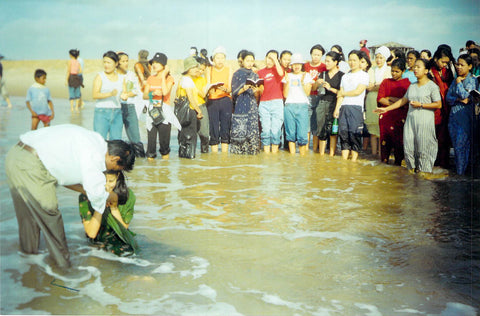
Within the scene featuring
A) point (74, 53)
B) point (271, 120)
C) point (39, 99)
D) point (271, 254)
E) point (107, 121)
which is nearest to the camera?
point (271, 254)

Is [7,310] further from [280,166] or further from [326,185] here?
[280,166]

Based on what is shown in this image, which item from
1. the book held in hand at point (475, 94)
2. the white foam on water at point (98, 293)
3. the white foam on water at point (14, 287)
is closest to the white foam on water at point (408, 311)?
the white foam on water at point (98, 293)

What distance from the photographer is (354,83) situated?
27.8ft

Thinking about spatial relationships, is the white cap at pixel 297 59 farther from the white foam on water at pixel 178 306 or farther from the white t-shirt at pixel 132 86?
the white foam on water at pixel 178 306

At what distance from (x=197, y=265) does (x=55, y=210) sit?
1194mm

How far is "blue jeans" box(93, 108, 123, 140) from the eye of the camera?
7.82 meters

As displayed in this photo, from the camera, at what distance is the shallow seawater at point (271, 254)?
3.46m

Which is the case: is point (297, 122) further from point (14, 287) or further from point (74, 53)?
point (74, 53)

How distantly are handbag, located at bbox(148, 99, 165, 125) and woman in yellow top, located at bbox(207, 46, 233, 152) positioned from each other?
1.20 metres

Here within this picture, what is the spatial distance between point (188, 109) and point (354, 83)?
287cm

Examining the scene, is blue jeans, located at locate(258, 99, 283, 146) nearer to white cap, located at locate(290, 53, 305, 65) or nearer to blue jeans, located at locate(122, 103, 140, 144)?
white cap, located at locate(290, 53, 305, 65)

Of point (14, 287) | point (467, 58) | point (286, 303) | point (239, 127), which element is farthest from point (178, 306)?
point (239, 127)

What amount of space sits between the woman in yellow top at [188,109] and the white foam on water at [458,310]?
601 centimetres

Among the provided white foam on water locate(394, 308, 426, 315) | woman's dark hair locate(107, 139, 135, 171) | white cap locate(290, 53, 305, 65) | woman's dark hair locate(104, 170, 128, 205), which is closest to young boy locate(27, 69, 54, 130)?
white cap locate(290, 53, 305, 65)
